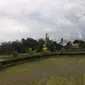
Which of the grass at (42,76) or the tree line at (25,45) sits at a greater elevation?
the tree line at (25,45)

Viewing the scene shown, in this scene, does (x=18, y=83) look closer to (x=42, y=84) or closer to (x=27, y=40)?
(x=42, y=84)

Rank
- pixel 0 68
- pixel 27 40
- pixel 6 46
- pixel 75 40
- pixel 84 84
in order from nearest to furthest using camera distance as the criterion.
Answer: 1. pixel 84 84
2. pixel 0 68
3. pixel 6 46
4. pixel 27 40
5. pixel 75 40

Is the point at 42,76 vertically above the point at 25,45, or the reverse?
the point at 25,45

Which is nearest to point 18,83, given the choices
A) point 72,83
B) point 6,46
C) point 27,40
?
point 72,83

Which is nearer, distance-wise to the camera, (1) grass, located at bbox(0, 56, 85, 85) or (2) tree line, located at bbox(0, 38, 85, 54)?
(1) grass, located at bbox(0, 56, 85, 85)

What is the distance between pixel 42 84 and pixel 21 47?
10216cm

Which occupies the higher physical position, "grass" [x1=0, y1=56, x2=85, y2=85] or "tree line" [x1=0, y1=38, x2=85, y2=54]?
"tree line" [x1=0, y1=38, x2=85, y2=54]

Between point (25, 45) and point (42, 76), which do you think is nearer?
point (42, 76)

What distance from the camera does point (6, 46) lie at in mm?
112750

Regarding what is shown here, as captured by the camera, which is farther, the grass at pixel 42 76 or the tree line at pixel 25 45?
the tree line at pixel 25 45

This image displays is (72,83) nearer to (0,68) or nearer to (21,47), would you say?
(0,68)

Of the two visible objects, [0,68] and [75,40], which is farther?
[75,40]

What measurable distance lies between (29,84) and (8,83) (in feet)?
4.04

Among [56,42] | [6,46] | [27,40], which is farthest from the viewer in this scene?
[56,42]
